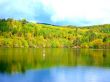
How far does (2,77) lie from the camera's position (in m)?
48.4

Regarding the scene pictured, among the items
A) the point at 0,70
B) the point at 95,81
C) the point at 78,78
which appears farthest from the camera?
the point at 0,70

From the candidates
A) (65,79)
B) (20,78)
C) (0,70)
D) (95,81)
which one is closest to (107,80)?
(95,81)

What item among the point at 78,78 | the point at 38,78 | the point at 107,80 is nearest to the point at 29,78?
the point at 38,78

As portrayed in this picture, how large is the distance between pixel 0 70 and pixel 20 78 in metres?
11.2

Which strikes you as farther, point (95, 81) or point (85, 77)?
point (85, 77)

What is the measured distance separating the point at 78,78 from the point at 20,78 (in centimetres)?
1012

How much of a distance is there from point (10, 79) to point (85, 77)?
13.3 m

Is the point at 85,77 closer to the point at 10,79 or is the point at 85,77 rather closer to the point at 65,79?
the point at 65,79

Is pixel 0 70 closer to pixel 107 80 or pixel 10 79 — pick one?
pixel 10 79

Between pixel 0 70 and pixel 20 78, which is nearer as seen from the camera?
pixel 20 78

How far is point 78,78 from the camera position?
48.9 m

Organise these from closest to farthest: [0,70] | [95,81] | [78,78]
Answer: [95,81] < [78,78] < [0,70]

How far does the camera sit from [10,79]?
46219 mm

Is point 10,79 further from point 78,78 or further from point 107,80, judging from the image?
point 107,80
